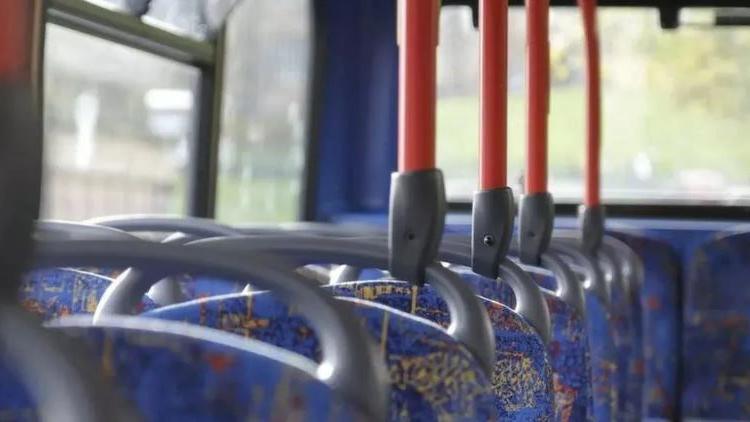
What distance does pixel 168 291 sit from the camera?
134 centimetres

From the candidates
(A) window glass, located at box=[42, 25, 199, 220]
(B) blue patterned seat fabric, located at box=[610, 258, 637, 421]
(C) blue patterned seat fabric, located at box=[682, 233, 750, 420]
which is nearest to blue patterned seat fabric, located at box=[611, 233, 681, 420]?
(C) blue patterned seat fabric, located at box=[682, 233, 750, 420]

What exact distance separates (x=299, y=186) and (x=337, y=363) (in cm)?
291

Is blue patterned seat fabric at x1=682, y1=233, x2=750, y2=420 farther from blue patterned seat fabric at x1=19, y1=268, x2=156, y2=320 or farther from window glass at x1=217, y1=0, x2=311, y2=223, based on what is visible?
blue patterned seat fabric at x1=19, y1=268, x2=156, y2=320

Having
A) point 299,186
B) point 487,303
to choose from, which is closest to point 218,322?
point 487,303

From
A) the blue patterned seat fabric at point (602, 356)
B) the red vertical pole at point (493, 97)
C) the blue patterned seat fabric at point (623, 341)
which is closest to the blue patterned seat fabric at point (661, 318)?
the blue patterned seat fabric at point (623, 341)

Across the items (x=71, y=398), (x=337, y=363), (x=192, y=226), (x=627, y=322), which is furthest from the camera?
(x=627, y=322)

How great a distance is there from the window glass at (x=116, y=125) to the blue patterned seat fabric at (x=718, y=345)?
4.69 feet

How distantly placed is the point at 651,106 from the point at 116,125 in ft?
5.78

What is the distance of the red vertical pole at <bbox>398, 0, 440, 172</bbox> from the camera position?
98 cm

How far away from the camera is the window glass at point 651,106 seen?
3.37 m

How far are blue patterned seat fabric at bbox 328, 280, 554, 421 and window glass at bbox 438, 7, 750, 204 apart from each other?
94.8 inches

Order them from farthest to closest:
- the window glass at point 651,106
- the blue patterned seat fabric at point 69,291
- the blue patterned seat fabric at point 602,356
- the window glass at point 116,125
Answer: the window glass at point 651,106, the window glass at point 116,125, the blue patterned seat fabric at point 602,356, the blue patterned seat fabric at point 69,291

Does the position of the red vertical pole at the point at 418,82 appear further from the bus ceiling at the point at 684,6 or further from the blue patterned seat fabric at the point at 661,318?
the bus ceiling at the point at 684,6

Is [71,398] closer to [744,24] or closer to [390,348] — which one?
[390,348]
